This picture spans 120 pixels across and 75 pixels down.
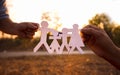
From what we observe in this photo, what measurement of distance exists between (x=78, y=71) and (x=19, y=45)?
179cm

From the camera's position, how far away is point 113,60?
2.06 feet

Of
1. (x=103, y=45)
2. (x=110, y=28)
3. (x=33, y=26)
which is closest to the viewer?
(x=103, y=45)

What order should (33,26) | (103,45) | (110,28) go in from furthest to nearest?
(110,28)
(33,26)
(103,45)

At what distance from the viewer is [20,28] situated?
0.94 meters

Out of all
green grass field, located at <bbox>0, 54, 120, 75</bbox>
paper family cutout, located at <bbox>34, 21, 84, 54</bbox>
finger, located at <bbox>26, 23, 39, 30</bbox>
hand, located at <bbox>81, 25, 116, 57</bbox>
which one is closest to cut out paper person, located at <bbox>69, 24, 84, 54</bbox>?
paper family cutout, located at <bbox>34, 21, 84, 54</bbox>

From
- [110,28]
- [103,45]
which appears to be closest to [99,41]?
[103,45]

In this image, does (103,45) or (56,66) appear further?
(56,66)

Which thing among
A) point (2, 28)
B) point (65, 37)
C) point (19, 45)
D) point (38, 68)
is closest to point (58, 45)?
point (65, 37)

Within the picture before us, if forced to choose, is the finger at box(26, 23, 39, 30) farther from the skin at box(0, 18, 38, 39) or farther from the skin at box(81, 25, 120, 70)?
the skin at box(81, 25, 120, 70)

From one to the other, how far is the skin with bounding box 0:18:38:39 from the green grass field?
11.6 ft

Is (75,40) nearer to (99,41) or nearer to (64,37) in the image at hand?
(64,37)

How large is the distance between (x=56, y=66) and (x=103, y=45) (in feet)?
15.5

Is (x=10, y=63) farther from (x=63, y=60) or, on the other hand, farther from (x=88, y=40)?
(x=88, y=40)

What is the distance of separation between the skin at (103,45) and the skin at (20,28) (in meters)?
0.26
